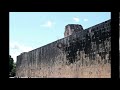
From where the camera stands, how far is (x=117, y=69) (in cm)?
271

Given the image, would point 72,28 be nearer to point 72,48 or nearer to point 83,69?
point 72,48

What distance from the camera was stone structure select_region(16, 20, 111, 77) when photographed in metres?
8.41

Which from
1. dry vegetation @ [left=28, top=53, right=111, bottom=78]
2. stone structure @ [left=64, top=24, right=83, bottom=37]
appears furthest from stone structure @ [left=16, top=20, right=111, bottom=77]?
dry vegetation @ [left=28, top=53, right=111, bottom=78]

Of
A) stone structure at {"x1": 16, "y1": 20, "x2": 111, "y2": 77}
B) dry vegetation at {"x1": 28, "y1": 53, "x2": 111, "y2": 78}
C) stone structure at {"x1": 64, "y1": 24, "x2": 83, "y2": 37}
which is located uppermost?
stone structure at {"x1": 64, "y1": 24, "x2": 83, "y2": 37}

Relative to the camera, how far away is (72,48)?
11.1 metres

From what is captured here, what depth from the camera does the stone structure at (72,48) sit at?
841 cm

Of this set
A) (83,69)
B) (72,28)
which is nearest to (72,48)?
(83,69)

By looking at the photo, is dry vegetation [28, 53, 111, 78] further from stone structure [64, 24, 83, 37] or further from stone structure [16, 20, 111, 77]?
stone structure [64, 24, 83, 37]

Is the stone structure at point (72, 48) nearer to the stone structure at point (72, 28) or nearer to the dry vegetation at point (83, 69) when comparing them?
the stone structure at point (72, 28)
